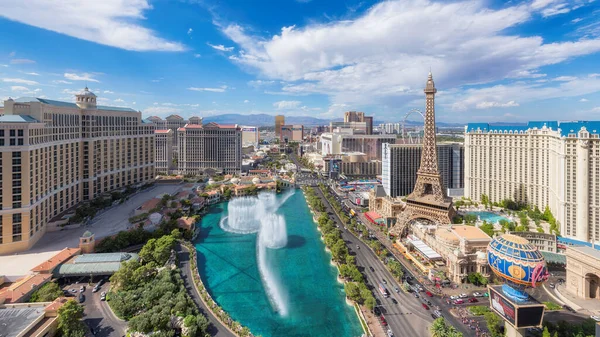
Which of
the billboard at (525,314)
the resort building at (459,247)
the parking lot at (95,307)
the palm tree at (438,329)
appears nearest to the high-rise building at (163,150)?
the parking lot at (95,307)

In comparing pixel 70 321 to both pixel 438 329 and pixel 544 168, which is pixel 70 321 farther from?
pixel 544 168

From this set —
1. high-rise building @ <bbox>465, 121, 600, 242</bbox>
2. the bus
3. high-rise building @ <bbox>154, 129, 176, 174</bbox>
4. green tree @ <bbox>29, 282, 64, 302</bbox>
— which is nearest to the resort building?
A: the bus

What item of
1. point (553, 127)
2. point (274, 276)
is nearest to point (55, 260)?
point (274, 276)

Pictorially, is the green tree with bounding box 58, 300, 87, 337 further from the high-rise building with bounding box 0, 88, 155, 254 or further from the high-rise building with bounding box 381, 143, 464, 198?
the high-rise building with bounding box 381, 143, 464, 198

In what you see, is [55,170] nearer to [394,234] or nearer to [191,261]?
[191,261]

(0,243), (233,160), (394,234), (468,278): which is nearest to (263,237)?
(394,234)

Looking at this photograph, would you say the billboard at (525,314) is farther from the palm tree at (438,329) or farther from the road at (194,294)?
the road at (194,294)
